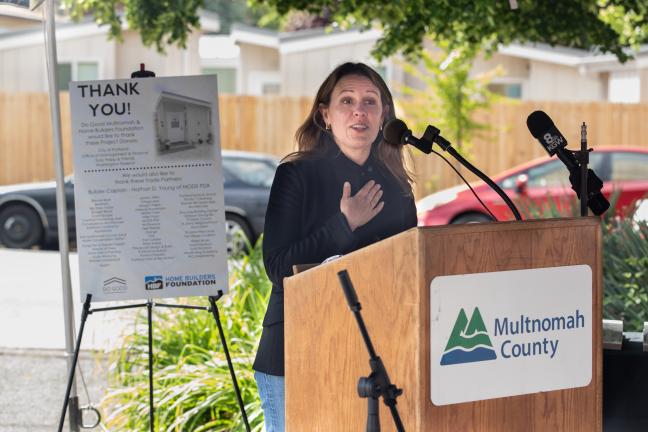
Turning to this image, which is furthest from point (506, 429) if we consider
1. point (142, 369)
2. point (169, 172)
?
point (142, 369)

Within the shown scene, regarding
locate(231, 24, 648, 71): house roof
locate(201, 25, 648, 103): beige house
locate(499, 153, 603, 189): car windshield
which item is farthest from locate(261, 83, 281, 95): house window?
locate(499, 153, 603, 189): car windshield

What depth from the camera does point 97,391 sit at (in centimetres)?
679

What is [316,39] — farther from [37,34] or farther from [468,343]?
[468,343]

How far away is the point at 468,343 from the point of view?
261 centimetres

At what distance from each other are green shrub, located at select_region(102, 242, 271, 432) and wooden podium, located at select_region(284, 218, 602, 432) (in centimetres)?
213

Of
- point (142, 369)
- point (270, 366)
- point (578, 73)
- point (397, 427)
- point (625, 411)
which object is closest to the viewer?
point (397, 427)

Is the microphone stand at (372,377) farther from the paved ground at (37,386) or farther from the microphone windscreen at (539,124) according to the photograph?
the paved ground at (37,386)

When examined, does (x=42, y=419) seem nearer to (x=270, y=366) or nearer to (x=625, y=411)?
(x=270, y=366)

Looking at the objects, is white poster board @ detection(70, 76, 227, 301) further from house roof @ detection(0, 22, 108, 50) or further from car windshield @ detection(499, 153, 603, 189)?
house roof @ detection(0, 22, 108, 50)

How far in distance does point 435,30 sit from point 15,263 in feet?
28.7

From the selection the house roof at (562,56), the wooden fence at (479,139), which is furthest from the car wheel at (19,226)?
the house roof at (562,56)

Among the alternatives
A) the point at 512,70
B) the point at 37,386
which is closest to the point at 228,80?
the point at 512,70

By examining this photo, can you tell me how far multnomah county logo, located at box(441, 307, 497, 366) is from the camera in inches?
101

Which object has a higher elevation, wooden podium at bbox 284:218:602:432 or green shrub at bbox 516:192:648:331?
wooden podium at bbox 284:218:602:432
